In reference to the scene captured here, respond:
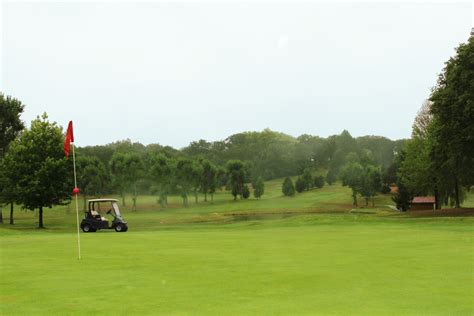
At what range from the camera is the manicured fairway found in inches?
371

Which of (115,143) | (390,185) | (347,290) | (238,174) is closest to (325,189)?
(390,185)

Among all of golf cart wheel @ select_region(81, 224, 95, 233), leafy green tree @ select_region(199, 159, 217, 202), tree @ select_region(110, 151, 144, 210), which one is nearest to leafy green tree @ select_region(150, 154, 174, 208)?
tree @ select_region(110, 151, 144, 210)

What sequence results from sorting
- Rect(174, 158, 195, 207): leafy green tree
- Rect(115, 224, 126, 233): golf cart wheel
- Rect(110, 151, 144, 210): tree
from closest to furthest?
Rect(115, 224, 126, 233): golf cart wheel
Rect(110, 151, 144, 210): tree
Rect(174, 158, 195, 207): leafy green tree

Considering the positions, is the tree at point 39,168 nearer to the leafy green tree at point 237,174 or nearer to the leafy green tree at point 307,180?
the leafy green tree at point 237,174

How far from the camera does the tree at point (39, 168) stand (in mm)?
50094

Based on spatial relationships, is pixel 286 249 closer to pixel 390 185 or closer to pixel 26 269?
pixel 26 269

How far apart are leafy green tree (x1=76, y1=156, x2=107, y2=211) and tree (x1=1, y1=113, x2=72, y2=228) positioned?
29.3 metres

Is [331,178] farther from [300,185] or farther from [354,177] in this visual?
[354,177]

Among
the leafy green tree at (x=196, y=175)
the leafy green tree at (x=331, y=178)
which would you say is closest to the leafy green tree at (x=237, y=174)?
the leafy green tree at (x=196, y=175)

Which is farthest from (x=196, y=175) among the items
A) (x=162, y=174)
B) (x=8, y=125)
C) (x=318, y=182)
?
(x=8, y=125)

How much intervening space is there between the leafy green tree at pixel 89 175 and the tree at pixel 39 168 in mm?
29292

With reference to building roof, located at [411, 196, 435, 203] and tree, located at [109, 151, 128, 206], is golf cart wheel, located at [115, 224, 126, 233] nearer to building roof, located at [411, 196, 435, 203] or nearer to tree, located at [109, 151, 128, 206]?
tree, located at [109, 151, 128, 206]

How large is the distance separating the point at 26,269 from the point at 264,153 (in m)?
132

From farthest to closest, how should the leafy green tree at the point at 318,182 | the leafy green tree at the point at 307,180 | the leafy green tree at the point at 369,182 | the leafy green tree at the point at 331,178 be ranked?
the leafy green tree at the point at 331,178, the leafy green tree at the point at 318,182, the leafy green tree at the point at 307,180, the leafy green tree at the point at 369,182
